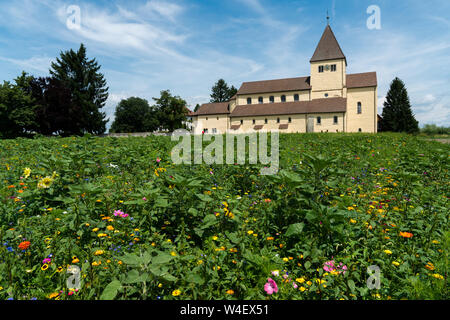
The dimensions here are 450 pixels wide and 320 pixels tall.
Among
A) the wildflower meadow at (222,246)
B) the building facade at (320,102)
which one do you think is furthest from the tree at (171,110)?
the wildflower meadow at (222,246)

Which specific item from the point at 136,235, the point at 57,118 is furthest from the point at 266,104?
the point at 136,235

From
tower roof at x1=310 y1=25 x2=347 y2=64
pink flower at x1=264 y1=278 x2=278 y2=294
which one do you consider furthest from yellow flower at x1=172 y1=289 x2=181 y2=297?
tower roof at x1=310 y1=25 x2=347 y2=64

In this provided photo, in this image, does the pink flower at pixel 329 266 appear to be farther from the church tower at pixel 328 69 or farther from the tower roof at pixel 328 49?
the tower roof at pixel 328 49

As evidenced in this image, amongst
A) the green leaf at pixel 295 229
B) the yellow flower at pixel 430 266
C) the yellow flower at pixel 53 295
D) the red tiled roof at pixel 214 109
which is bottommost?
the yellow flower at pixel 53 295

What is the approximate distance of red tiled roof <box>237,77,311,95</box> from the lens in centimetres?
5075

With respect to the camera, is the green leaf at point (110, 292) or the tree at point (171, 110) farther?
the tree at point (171, 110)

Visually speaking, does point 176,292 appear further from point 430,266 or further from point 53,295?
point 430,266

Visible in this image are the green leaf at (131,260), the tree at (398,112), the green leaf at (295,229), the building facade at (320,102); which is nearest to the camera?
the green leaf at (131,260)

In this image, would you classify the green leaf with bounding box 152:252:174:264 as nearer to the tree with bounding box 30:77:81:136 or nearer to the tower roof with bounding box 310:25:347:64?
the tree with bounding box 30:77:81:136

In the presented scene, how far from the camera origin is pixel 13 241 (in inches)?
107

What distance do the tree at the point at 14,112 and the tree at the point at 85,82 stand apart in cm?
1510

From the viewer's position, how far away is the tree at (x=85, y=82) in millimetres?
54531

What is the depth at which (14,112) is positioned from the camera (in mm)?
35469

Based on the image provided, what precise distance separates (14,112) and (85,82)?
79.9ft
